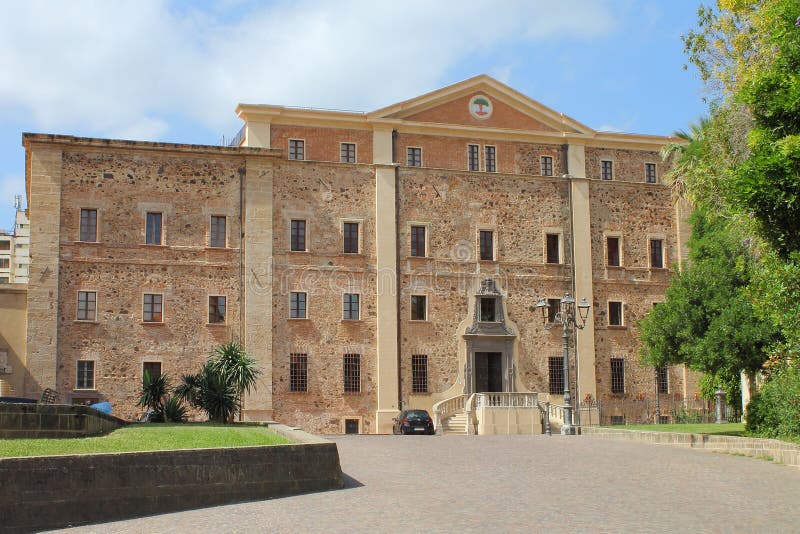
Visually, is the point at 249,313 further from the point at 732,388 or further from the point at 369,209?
the point at 732,388

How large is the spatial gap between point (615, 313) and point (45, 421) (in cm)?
3055

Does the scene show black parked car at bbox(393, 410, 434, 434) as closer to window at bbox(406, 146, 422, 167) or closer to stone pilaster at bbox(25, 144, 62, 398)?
window at bbox(406, 146, 422, 167)

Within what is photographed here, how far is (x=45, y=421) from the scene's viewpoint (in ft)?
56.9

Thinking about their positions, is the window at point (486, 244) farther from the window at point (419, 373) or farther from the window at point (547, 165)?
the window at point (419, 373)

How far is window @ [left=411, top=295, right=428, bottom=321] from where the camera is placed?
40625 millimetres

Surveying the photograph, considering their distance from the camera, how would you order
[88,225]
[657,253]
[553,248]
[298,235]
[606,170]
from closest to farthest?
[88,225], [298,235], [553,248], [606,170], [657,253]

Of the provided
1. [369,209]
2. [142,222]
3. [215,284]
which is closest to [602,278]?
[369,209]

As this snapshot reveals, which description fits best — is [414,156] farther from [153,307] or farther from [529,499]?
[529,499]

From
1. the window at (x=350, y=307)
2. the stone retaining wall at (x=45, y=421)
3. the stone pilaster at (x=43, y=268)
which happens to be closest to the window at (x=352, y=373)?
the window at (x=350, y=307)

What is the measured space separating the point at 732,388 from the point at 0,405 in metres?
31.2

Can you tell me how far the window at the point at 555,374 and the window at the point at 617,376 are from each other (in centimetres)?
237

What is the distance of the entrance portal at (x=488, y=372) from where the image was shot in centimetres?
4112

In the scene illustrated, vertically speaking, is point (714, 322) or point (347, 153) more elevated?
point (347, 153)

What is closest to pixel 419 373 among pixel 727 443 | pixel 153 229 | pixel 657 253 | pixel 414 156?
pixel 414 156
